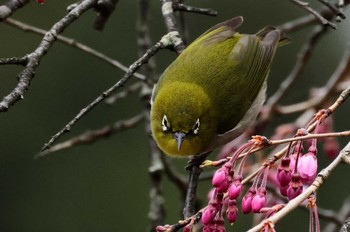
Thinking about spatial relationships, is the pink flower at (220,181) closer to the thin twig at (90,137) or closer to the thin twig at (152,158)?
the thin twig at (152,158)

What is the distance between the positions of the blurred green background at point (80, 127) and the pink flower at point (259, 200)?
9.84 m

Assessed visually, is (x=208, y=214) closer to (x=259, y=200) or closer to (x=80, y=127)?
(x=259, y=200)

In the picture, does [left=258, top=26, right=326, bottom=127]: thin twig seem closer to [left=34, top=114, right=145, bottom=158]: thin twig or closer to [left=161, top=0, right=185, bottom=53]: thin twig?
[left=34, top=114, right=145, bottom=158]: thin twig

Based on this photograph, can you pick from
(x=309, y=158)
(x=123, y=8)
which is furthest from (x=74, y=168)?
(x=309, y=158)

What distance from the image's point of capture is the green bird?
4.69 meters

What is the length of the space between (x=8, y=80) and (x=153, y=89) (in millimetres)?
8787

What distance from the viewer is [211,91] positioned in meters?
5.00

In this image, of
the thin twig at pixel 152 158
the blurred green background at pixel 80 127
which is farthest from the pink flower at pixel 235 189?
the blurred green background at pixel 80 127

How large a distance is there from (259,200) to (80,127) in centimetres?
1071

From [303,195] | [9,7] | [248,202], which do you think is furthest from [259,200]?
[9,7]

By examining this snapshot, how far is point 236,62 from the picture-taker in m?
5.15

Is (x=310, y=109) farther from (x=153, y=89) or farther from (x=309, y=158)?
(x=309, y=158)

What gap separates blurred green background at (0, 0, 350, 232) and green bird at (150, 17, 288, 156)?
299 inches

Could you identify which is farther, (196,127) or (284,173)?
(196,127)
